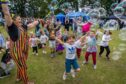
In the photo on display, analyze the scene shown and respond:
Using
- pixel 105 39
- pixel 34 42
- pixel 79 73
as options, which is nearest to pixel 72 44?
pixel 79 73

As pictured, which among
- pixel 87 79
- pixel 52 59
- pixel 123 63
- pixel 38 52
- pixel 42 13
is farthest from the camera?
pixel 42 13

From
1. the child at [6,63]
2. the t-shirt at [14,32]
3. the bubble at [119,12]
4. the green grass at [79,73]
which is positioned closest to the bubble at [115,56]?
the green grass at [79,73]

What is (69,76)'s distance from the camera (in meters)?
9.41

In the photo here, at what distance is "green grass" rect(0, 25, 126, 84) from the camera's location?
8984 millimetres

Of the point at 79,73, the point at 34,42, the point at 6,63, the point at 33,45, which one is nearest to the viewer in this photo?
the point at 6,63

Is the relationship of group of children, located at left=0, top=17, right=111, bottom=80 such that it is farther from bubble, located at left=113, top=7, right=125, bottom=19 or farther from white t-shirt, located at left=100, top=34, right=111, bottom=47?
bubble, located at left=113, top=7, right=125, bottom=19

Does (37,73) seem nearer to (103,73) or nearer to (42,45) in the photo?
(103,73)

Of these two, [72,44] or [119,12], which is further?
[119,12]

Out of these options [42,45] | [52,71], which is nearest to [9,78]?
[52,71]

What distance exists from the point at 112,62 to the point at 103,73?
5.74 feet

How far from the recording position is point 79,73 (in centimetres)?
978

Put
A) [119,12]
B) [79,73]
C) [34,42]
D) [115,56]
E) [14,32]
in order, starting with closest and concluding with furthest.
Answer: [14,32], [79,73], [119,12], [115,56], [34,42]

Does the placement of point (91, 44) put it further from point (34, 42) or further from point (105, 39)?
point (34, 42)

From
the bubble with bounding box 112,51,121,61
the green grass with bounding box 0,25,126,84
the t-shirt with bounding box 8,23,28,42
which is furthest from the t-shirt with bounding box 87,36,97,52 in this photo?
the t-shirt with bounding box 8,23,28,42
